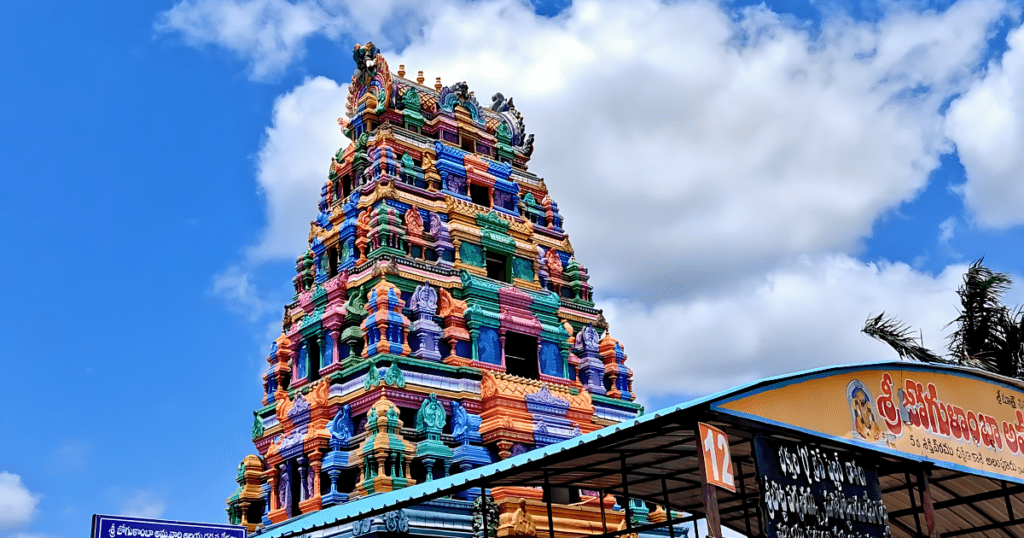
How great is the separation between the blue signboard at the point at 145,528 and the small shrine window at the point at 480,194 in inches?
762

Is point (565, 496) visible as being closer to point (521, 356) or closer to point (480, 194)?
point (521, 356)

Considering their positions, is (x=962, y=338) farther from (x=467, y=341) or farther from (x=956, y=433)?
(x=467, y=341)

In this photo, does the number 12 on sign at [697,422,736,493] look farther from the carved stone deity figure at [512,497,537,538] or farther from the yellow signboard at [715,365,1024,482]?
the carved stone deity figure at [512,497,537,538]

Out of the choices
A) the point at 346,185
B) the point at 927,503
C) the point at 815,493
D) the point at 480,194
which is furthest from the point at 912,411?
the point at 346,185

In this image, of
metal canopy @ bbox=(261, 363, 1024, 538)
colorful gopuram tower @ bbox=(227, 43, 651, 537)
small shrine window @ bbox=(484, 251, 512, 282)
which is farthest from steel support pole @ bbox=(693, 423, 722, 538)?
small shrine window @ bbox=(484, 251, 512, 282)

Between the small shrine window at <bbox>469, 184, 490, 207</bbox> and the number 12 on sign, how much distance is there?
68.0 feet

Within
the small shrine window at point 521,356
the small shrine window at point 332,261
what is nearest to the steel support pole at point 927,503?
the small shrine window at point 521,356

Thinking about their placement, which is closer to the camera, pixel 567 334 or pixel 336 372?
pixel 336 372

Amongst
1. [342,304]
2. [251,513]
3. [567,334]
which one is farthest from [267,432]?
[567,334]

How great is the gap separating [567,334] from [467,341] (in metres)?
3.71

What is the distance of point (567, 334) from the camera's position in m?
31.7

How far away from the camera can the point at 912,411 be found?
1659cm

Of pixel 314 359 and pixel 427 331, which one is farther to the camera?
pixel 314 359

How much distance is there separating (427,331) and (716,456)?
53.9 feet
